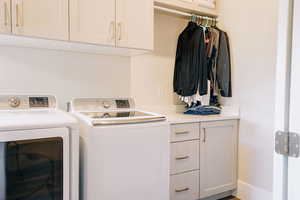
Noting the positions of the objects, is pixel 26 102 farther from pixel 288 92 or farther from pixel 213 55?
pixel 213 55

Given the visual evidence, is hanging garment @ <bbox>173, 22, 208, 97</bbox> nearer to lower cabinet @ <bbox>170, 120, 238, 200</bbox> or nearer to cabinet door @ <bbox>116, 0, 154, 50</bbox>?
lower cabinet @ <bbox>170, 120, 238, 200</bbox>

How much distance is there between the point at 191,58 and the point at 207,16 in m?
0.61

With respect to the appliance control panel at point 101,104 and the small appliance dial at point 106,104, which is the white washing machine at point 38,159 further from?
the small appliance dial at point 106,104

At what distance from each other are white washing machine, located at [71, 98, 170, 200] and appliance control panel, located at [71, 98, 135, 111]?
11.5 inches

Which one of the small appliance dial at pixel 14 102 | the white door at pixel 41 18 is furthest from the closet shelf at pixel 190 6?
the small appliance dial at pixel 14 102

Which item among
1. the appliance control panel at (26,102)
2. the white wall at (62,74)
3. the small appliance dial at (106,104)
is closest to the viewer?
the appliance control panel at (26,102)

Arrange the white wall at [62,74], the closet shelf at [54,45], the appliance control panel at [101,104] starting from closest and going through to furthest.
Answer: the closet shelf at [54,45], the white wall at [62,74], the appliance control panel at [101,104]

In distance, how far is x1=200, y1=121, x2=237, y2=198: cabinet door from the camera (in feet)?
7.39

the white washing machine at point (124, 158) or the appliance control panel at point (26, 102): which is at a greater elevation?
the appliance control panel at point (26, 102)

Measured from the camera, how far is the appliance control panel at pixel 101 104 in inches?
79.4

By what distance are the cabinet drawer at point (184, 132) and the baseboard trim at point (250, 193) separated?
806 mm

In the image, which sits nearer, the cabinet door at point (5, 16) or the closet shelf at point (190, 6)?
the cabinet door at point (5, 16)

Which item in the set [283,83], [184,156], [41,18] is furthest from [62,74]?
[283,83]

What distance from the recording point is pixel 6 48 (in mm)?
1814
